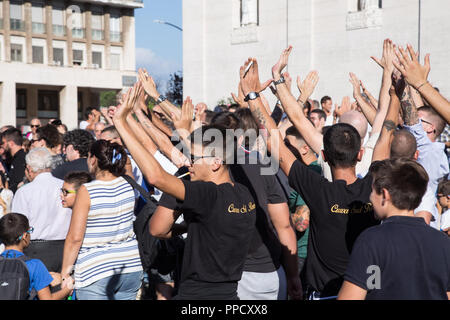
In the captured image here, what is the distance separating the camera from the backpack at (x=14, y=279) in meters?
4.49

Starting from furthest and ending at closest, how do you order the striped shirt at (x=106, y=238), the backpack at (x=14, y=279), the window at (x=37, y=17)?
1. the window at (x=37, y=17)
2. the striped shirt at (x=106, y=238)
3. the backpack at (x=14, y=279)

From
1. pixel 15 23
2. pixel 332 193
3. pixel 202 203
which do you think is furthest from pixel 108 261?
pixel 15 23

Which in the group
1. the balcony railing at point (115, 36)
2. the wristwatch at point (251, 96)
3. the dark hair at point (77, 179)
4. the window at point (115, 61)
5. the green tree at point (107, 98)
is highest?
the balcony railing at point (115, 36)

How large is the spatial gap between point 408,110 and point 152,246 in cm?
250

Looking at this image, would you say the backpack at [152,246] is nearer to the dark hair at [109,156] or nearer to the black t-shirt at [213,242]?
the dark hair at [109,156]

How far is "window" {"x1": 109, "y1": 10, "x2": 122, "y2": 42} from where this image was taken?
5541cm

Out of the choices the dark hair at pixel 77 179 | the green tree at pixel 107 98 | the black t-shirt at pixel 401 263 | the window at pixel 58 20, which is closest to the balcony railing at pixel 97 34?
the window at pixel 58 20

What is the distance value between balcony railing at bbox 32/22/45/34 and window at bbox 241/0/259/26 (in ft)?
97.1

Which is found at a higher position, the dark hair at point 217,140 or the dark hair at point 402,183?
the dark hair at point 217,140

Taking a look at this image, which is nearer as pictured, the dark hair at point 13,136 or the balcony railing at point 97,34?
the dark hair at point 13,136
